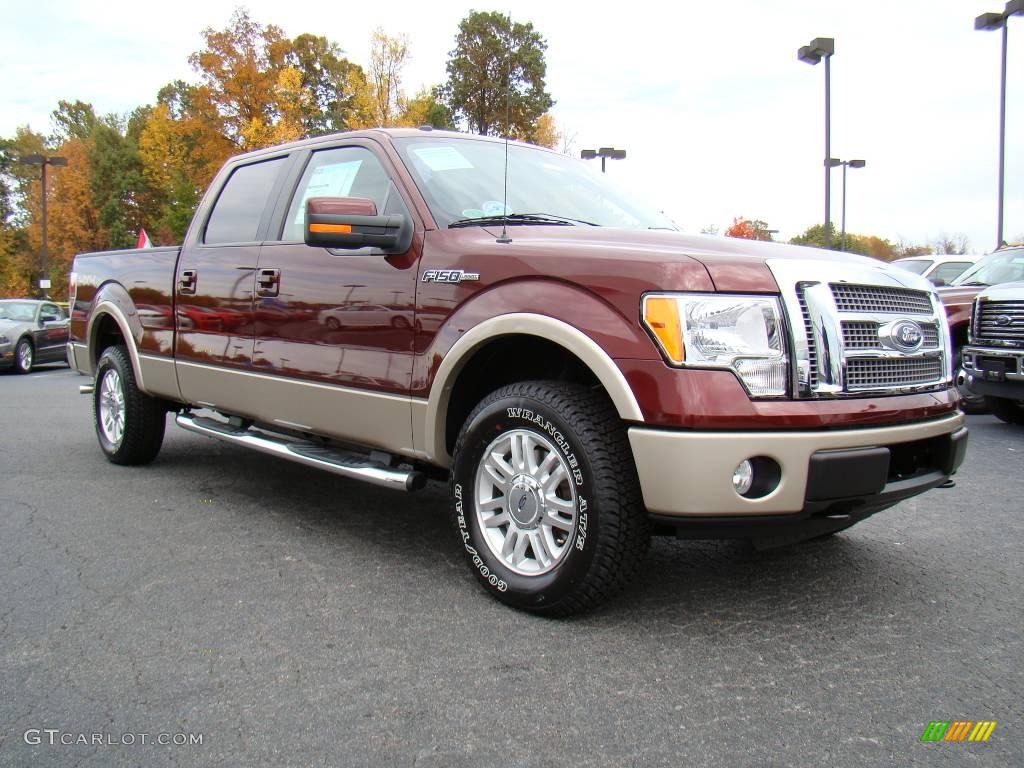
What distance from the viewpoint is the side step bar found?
11.6 feet

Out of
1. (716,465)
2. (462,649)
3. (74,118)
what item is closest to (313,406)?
(462,649)

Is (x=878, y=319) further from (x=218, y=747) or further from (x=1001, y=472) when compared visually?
(x=1001, y=472)

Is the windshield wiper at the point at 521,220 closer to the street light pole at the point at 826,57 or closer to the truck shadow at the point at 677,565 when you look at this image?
the truck shadow at the point at 677,565

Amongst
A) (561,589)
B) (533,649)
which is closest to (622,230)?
(561,589)

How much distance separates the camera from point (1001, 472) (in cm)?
596

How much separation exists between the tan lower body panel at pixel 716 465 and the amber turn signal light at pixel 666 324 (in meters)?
0.25

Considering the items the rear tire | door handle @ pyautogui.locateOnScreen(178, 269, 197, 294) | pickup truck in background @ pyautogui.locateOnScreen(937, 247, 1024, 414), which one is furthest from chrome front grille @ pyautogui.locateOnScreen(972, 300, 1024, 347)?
door handle @ pyautogui.locateOnScreen(178, 269, 197, 294)

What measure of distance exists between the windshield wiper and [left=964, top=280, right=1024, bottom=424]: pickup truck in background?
5478 mm

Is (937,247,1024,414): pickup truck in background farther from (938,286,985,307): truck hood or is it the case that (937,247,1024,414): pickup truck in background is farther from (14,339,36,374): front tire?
(14,339,36,374): front tire

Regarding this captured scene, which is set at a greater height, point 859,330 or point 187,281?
point 187,281

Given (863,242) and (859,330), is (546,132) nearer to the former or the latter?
(863,242)

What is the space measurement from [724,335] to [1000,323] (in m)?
6.19

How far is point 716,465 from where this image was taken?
263 centimetres

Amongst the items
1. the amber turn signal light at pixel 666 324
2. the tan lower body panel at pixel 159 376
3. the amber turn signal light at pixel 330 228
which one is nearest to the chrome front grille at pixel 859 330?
the amber turn signal light at pixel 666 324
